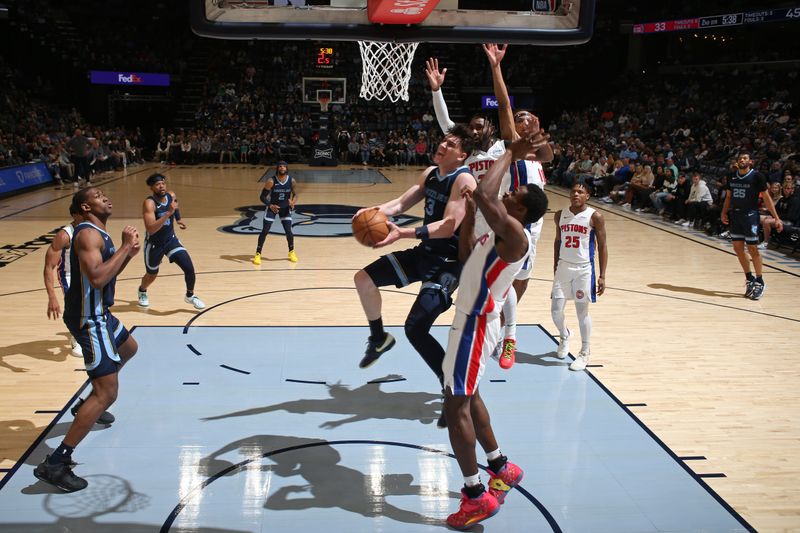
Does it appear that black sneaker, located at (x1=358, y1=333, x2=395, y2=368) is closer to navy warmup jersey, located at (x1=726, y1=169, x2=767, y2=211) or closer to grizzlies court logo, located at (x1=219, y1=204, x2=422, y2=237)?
navy warmup jersey, located at (x1=726, y1=169, x2=767, y2=211)

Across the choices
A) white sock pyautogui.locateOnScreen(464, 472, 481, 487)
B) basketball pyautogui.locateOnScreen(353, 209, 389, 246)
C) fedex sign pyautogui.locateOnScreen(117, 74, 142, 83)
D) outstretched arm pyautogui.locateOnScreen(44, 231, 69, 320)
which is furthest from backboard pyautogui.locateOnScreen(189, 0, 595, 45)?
fedex sign pyautogui.locateOnScreen(117, 74, 142, 83)

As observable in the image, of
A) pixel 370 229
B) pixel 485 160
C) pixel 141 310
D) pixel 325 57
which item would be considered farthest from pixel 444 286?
pixel 325 57

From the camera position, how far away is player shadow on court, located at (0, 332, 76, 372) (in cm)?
651

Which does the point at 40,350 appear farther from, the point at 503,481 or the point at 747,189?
the point at 747,189

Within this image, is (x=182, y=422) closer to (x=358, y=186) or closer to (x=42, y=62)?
(x=358, y=186)

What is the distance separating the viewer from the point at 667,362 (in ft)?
22.1

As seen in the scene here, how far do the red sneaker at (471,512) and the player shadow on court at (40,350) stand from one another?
4.02 m

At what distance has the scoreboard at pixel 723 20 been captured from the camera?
74.4ft

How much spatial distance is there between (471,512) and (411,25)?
16.3 ft

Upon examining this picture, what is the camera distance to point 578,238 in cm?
645

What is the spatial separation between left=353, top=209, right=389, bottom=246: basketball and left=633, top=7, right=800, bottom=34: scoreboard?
2222 centimetres

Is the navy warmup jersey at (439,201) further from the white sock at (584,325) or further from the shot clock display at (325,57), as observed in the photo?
the shot clock display at (325,57)

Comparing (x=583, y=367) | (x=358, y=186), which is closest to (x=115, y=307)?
(x=583, y=367)

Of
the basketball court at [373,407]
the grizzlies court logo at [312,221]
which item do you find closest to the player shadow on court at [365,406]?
the basketball court at [373,407]
